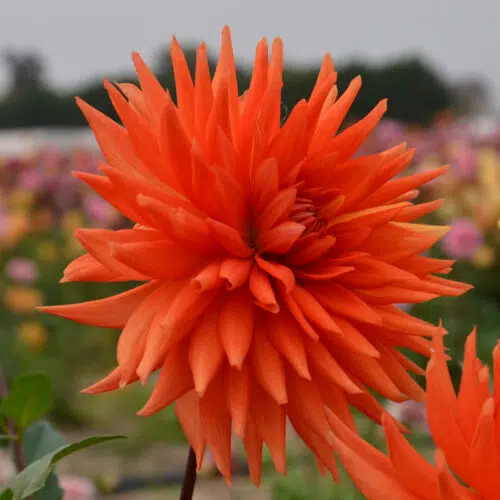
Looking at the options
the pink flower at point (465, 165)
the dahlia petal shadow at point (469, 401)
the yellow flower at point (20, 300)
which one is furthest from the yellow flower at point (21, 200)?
the dahlia petal shadow at point (469, 401)

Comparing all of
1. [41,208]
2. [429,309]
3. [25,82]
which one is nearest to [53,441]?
[429,309]

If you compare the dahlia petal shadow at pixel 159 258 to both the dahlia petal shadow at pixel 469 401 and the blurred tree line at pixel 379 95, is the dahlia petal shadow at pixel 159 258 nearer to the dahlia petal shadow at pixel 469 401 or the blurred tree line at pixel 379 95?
the dahlia petal shadow at pixel 469 401

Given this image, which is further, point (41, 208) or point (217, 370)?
point (41, 208)

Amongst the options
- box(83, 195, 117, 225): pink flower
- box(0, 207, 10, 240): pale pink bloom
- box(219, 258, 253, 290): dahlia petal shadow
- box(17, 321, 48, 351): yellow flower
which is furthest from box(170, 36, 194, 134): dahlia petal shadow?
box(0, 207, 10, 240): pale pink bloom

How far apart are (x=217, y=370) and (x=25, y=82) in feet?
37.1

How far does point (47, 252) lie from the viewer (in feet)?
9.08

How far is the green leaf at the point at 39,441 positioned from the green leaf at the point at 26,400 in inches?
2.0

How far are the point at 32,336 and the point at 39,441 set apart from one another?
5.71 ft

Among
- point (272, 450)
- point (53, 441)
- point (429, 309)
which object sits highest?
point (272, 450)

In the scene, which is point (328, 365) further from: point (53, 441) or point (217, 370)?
point (53, 441)

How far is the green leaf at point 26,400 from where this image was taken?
522mm

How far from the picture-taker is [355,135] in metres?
0.46

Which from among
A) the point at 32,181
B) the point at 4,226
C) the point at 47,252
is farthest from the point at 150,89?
the point at 32,181

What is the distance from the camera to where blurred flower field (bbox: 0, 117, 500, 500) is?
196cm
